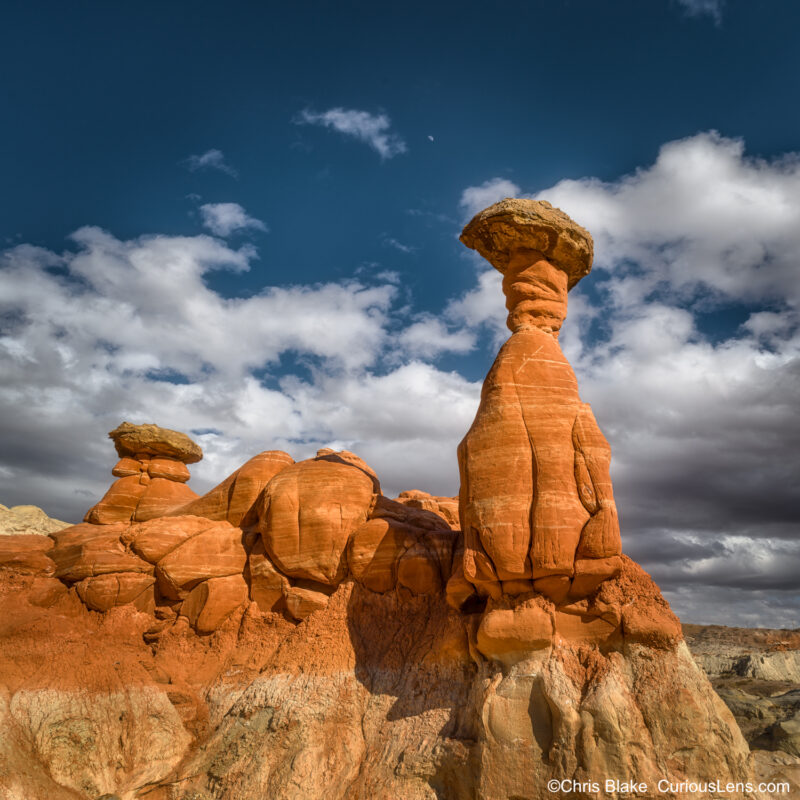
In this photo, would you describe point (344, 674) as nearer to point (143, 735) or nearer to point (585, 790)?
point (143, 735)

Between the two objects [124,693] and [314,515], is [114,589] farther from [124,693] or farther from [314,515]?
[314,515]

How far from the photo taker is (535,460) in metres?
12.9

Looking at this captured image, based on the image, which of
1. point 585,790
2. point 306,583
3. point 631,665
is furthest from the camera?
point 306,583

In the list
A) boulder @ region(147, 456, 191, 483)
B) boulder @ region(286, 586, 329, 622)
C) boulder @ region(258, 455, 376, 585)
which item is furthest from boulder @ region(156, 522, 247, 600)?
boulder @ region(147, 456, 191, 483)

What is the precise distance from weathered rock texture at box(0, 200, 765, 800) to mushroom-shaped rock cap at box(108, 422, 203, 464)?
13.3 ft

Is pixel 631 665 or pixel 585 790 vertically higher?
pixel 631 665

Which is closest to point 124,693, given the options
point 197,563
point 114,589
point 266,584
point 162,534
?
point 114,589

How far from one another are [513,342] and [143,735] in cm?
1199

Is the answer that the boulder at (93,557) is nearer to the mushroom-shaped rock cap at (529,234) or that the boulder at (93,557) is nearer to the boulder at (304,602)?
the boulder at (304,602)

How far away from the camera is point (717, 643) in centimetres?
5041

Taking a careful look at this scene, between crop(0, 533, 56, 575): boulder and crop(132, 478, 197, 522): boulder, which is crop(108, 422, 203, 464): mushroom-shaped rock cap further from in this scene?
crop(0, 533, 56, 575): boulder

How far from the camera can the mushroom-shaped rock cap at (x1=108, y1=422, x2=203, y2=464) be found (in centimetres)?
2170

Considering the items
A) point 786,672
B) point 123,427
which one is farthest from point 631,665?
point 786,672

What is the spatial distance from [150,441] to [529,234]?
47.3 feet
